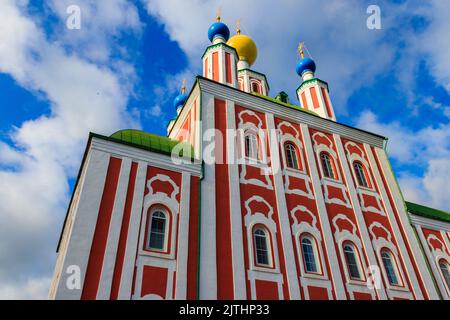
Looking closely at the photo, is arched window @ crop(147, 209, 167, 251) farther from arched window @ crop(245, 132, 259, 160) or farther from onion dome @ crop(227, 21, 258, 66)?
onion dome @ crop(227, 21, 258, 66)

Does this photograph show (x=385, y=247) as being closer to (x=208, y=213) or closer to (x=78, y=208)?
(x=208, y=213)

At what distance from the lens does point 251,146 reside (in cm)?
1310

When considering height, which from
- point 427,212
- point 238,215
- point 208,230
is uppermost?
point 427,212

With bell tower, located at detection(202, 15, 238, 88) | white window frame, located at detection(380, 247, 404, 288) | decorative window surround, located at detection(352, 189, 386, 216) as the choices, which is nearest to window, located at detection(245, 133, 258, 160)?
bell tower, located at detection(202, 15, 238, 88)

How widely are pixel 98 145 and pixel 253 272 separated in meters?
5.88

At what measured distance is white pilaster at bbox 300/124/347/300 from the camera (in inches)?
431

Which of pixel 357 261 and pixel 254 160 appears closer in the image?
pixel 357 261

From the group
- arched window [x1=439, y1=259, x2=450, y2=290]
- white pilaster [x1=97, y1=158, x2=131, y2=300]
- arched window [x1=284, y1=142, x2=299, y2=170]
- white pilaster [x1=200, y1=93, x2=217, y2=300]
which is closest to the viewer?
white pilaster [x1=97, y1=158, x2=131, y2=300]

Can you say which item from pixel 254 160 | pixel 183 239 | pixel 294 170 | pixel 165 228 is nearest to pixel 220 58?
pixel 254 160

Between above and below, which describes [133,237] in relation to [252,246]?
below

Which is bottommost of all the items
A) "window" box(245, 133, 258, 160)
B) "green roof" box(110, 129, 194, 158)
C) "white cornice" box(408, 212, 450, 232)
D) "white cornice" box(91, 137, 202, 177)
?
"white cornice" box(408, 212, 450, 232)

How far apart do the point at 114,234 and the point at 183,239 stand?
6.08 ft

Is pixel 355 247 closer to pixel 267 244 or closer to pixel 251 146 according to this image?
pixel 267 244

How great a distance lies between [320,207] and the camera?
12.6 metres
